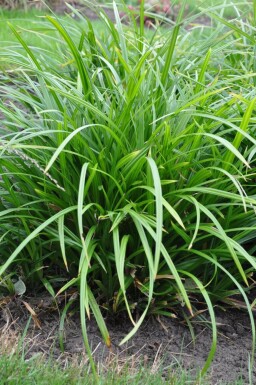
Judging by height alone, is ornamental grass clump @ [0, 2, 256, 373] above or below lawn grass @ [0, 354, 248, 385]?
above

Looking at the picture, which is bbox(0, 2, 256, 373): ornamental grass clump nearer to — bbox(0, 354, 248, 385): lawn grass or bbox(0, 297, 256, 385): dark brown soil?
bbox(0, 297, 256, 385): dark brown soil

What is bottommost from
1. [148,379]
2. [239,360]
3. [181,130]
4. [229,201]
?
[239,360]

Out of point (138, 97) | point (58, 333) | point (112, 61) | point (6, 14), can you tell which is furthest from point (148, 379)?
point (6, 14)

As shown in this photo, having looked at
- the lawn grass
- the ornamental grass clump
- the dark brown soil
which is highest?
the ornamental grass clump

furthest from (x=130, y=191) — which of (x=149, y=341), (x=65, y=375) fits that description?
(x=65, y=375)

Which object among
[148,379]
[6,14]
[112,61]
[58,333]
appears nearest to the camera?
[148,379]

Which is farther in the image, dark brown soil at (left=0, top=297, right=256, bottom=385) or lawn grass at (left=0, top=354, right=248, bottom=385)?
dark brown soil at (left=0, top=297, right=256, bottom=385)

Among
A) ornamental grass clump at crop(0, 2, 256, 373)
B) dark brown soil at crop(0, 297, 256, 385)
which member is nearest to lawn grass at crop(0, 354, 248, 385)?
dark brown soil at crop(0, 297, 256, 385)

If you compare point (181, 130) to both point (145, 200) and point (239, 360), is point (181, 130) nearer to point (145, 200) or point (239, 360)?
point (145, 200)

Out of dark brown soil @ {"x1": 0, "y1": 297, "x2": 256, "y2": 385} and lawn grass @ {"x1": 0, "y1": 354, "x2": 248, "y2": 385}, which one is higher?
lawn grass @ {"x1": 0, "y1": 354, "x2": 248, "y2": 385}

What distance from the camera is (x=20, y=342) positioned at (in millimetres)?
2607

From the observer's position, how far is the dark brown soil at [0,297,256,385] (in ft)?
9.16

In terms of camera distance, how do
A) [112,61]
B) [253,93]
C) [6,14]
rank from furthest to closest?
[6,14] < [112,61] < [253,93]

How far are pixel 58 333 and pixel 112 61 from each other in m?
1.46
